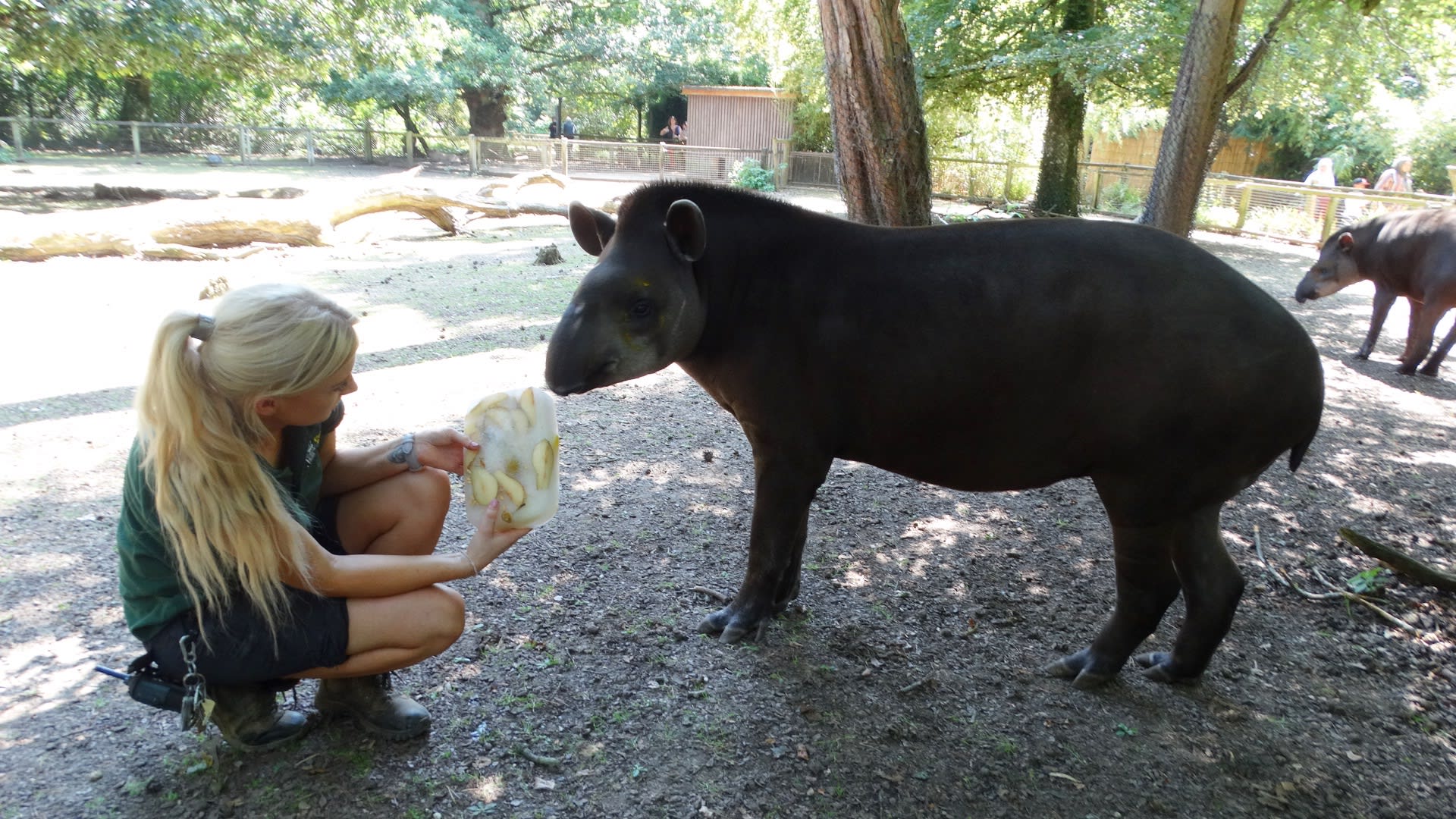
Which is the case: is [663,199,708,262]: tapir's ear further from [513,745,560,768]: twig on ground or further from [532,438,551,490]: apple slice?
[513,745,560,768]: twig on ground

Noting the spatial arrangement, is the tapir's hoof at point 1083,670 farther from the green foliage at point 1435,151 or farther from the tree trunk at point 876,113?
the green foliage at point 1435,151

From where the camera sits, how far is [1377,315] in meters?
9.24

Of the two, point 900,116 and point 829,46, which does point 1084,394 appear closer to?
point 900,116

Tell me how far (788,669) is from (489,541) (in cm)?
137

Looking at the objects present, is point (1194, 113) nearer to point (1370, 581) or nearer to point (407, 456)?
point (1370, 581)

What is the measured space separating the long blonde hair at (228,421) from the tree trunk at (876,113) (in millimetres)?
3854

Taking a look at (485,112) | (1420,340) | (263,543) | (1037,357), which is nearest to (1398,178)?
(1420,340)

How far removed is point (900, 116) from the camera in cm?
539

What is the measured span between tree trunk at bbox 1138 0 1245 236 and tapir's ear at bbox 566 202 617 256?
384cm

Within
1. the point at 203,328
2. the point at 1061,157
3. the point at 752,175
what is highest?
the point at 1061,157

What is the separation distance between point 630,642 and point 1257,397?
95.3 inches

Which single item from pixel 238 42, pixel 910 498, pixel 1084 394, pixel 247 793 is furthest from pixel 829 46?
pixel 238 42

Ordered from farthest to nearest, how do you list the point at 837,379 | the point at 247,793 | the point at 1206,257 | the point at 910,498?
the point at 910,498 → the point at 837,379 → the point at 1206,257 → the point at 247,793

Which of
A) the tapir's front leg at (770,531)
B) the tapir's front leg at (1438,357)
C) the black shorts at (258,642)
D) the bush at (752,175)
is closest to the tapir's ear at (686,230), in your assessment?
the tapir's front leg at (770,531)
